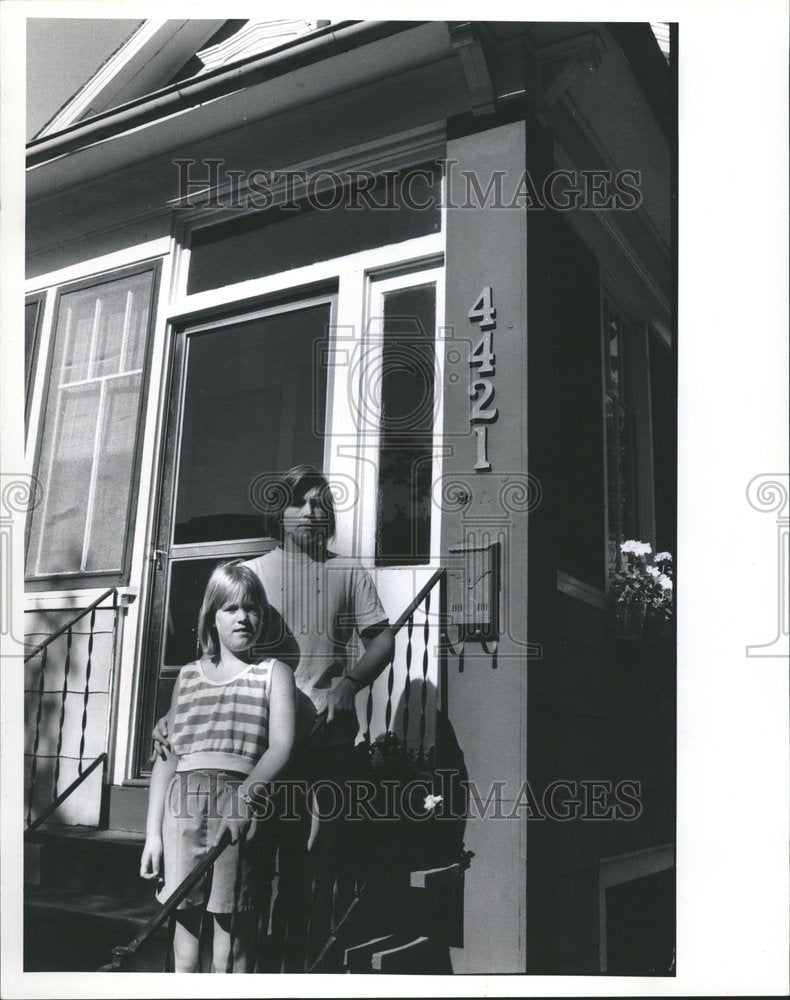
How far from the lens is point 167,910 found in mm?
3615

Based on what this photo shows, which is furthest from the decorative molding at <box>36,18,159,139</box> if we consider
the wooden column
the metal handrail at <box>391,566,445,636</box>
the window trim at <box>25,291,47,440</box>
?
the metal handrail at <box>391,566,445,636</box>

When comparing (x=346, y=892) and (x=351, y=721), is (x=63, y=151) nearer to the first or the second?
(x=351, y=721)

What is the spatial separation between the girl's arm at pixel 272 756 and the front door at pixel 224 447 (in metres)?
0.49

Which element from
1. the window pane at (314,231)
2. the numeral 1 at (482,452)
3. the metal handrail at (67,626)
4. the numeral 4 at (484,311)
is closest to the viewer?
the numeral 1 at (482,452)

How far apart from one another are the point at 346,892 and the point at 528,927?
2.34 ft

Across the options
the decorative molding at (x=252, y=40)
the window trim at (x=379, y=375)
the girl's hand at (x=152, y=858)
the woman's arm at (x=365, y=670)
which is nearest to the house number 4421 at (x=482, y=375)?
the window trim at (x=379, y=375)

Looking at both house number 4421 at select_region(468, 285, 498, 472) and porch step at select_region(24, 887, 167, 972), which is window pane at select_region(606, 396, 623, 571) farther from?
porch step at select_region(24, 887, 167, 972)

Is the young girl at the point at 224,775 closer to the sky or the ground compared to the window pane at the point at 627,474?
closer to the ground

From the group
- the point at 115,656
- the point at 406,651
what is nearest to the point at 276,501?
the point at 406,651

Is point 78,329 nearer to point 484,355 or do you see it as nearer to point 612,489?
point 484,355

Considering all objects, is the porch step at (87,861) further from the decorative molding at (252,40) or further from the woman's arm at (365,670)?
the decorative molding at (252,40)

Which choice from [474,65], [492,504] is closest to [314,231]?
[474,65]

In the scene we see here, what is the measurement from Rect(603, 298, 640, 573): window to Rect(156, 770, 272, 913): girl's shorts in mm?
2012

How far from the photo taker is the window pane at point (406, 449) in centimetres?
409
